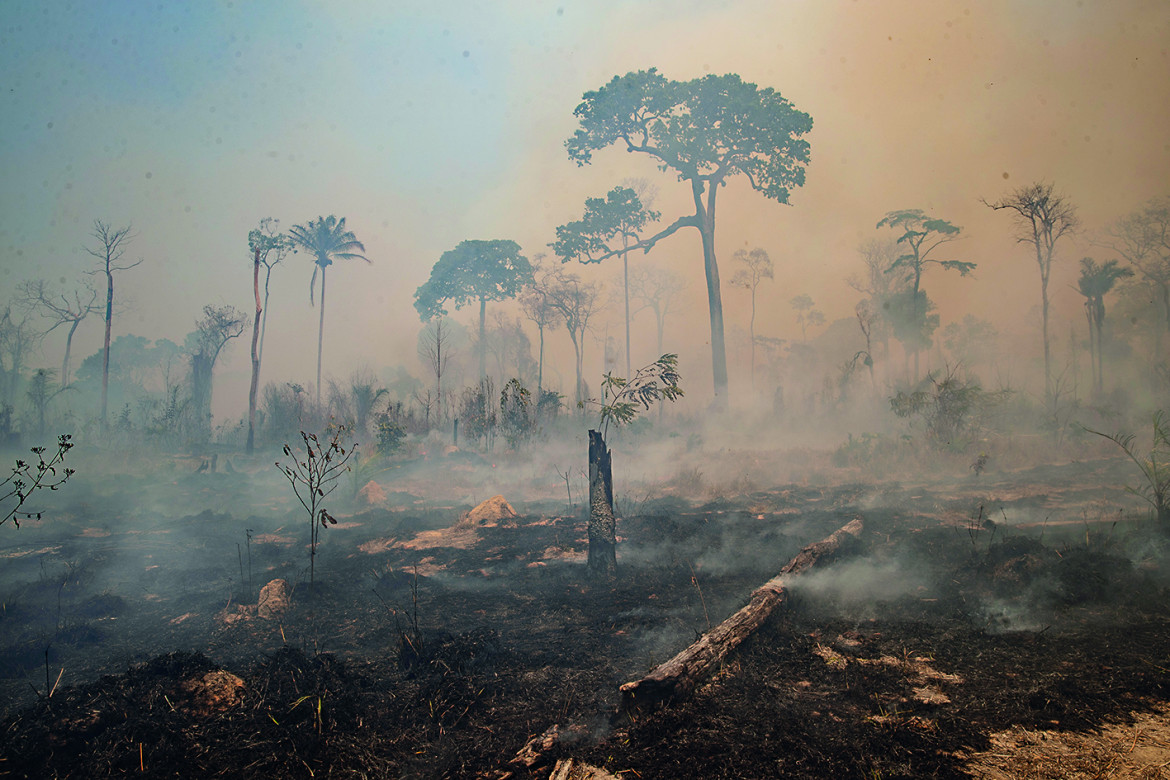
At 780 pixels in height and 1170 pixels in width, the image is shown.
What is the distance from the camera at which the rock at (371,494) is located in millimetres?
14898

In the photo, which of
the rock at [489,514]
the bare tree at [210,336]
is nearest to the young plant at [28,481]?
the rock at [489,514]

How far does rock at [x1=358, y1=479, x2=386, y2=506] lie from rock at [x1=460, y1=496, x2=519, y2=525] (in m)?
4.30

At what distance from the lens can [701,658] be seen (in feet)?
14.5

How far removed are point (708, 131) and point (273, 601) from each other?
942 inches

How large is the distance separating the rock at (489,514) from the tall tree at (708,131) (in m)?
14.2

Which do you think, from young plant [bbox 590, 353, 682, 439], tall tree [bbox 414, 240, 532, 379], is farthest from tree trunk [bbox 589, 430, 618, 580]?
tall tree [bbox 414, 240, 532, 379]

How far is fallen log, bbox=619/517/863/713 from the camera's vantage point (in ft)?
13.2

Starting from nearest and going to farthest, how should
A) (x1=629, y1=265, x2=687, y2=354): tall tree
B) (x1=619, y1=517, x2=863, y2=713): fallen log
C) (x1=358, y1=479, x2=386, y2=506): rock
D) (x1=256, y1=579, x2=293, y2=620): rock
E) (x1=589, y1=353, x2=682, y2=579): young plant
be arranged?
(x1=619, y1=517, x2=863, y2=713): fallen log < (x1=256, y1=579, x2=293, y2=620): rock < (x1=589, y1=353, x2=682, y2=579): young plant < (x1=358, y1=479, x2=386, y2=506): rock < (x1=629, y1=265, x2=687, y2=354): tall tree

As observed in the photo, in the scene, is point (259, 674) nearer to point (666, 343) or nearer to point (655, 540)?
point (655, 540)

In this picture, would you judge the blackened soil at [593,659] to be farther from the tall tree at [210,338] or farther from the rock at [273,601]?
the tall tree at [210,338]

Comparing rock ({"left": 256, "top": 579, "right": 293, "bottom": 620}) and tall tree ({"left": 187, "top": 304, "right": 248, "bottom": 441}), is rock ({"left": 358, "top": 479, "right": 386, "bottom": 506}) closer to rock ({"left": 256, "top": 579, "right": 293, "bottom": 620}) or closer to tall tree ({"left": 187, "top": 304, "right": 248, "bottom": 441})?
rock ({"left": 256, "top": 579, "right": 293, "bottom": 620})

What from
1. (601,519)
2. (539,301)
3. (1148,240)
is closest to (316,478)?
(601,519)

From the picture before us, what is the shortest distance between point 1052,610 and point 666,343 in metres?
62.6

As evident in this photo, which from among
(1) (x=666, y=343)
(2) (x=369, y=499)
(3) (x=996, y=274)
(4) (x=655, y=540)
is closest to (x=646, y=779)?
(4) (x=655, y=540)
